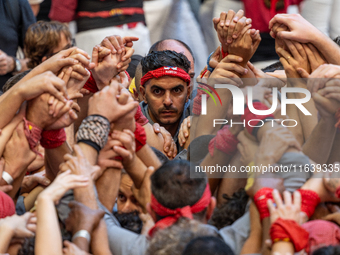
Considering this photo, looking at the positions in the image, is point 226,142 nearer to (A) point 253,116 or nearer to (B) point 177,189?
(A) point 253,116

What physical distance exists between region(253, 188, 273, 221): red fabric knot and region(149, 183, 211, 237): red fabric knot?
18 cm

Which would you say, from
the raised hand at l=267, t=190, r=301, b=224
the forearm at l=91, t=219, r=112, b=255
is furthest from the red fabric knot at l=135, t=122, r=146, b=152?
the raised hand at l=267, t=190, r=301, b=224

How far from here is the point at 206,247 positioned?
130cm

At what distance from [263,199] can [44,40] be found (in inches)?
102

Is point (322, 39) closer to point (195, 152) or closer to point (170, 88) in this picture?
point (195, 152)

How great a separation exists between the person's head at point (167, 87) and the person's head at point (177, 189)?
45.7 inches

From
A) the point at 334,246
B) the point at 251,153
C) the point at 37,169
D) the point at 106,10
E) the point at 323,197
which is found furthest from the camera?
the point at 106,10

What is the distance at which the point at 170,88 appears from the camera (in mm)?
2789

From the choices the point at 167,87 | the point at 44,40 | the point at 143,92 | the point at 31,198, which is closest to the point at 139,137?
the point at 31,198

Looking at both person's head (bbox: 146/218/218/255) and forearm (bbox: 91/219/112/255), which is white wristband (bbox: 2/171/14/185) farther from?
person's head (bbox: 146/218/218/255)

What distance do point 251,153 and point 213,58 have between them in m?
0.83

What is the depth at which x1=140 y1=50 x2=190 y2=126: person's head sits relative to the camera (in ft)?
9.13

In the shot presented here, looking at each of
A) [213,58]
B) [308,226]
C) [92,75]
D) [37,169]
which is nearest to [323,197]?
[308,226]

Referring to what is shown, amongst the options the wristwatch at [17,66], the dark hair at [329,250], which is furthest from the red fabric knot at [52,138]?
the wristwatch at [17,66]
